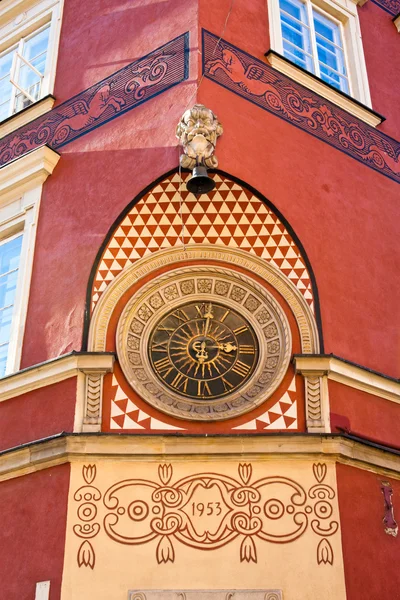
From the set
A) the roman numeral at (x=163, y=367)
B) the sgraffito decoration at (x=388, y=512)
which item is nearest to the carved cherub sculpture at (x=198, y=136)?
the roman numeral at (x=163, y=367)

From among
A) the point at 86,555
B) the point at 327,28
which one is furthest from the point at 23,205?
the point at 327,28

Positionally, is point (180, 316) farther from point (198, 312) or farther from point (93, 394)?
point (93, 394)

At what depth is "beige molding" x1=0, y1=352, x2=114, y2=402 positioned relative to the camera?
8133mm

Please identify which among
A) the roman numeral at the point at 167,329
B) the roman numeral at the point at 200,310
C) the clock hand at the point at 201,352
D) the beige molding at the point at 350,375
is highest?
the roman numeral at the point at 200,310

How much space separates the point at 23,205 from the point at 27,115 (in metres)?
1.53

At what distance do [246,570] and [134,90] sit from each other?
17.6ft

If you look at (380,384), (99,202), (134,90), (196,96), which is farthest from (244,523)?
(134,90)

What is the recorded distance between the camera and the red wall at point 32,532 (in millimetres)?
7430

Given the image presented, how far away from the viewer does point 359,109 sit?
1077 cm

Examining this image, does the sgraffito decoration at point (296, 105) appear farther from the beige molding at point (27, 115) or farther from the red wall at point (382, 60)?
the beige molding at point (27, 115)

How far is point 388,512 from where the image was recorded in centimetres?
789

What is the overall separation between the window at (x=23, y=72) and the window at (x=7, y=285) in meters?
2.15

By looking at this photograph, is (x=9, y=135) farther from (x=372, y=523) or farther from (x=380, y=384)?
(x=372, y=523)

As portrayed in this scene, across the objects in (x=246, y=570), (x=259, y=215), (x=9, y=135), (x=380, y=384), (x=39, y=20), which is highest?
(x=39, y=20)
